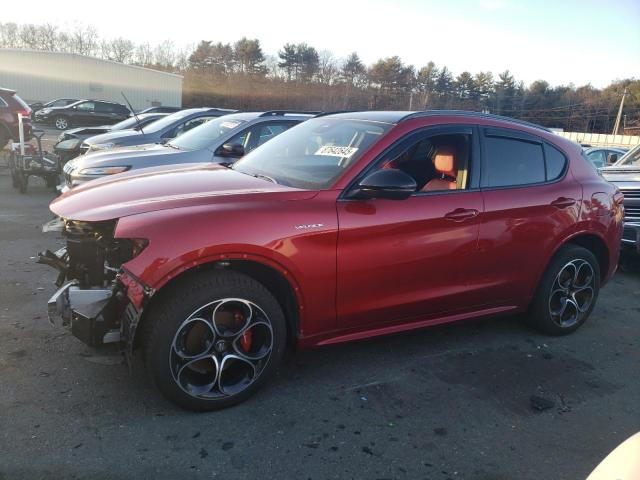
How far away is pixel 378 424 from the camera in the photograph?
3.04 metres

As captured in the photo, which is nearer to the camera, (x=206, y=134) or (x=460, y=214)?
(x=460, y=214)

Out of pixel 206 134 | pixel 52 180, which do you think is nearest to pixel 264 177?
pixel 206 134

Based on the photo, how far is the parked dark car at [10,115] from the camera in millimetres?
12867

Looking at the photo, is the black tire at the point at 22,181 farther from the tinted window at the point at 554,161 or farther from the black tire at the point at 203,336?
the tinted window at the point at 554,161

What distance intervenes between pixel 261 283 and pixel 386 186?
3.16 ft

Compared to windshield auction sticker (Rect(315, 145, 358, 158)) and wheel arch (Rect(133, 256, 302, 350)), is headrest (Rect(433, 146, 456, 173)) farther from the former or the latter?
wheel arch (Rect(133, 256, 302, 350))

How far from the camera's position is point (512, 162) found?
410 centimetres

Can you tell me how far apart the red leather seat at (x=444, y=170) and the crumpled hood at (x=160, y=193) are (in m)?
1.07

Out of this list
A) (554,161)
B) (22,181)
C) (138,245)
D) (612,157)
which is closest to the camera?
(138,245)

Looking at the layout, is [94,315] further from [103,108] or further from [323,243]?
[103,108]

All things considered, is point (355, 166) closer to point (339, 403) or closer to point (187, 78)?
point (339, 403)

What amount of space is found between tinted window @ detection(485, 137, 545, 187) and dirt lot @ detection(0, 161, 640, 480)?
135 cm

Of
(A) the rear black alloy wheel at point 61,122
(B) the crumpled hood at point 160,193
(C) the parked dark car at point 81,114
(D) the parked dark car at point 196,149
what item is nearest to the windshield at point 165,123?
(D) the parked dark car at point 196,149

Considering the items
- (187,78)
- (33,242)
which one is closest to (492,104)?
(187,78)
